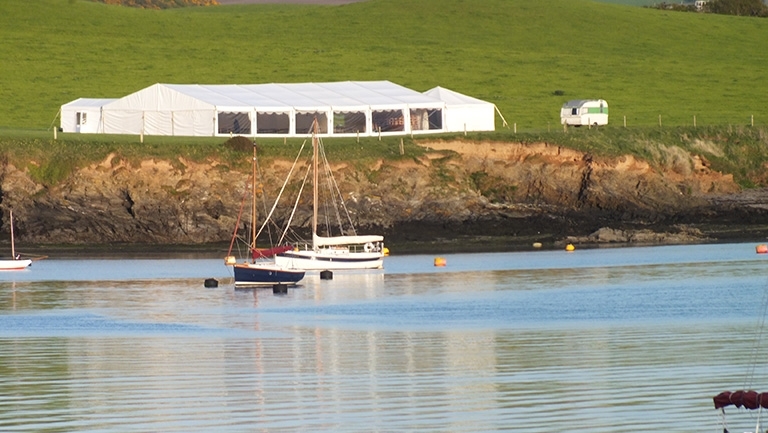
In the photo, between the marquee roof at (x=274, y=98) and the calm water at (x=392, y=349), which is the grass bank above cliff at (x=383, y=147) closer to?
the marquee roof at (x=274, y=98)

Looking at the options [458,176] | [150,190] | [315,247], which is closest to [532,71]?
[458,176]

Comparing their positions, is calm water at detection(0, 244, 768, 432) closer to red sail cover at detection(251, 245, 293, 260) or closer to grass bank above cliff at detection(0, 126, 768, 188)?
red sail cover at detection(251, 245, 293, 260)

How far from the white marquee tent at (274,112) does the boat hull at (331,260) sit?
79.2ft

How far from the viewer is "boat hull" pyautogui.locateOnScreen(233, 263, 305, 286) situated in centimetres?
5688

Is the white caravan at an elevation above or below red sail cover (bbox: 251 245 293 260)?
above

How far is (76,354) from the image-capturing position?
36281 mm

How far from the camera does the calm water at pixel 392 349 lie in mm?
25625

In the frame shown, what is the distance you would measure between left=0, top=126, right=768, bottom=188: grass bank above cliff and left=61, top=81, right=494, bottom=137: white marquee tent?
2.47 metres

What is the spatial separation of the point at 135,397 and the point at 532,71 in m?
92.8

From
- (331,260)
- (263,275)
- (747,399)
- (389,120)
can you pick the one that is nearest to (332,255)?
(331,260)

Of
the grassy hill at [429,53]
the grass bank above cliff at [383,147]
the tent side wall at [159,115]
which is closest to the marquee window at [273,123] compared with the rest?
the grass bank above cliff at [383,147]

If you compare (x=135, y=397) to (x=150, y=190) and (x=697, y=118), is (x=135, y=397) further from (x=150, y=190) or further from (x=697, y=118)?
(x=697, y=118)

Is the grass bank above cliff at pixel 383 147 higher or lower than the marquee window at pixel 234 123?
lower

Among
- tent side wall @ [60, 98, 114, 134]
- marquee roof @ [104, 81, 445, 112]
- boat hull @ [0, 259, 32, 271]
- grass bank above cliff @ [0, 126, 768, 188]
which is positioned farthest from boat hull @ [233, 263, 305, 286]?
tent side wall @ [60, 98, 114, 134]
